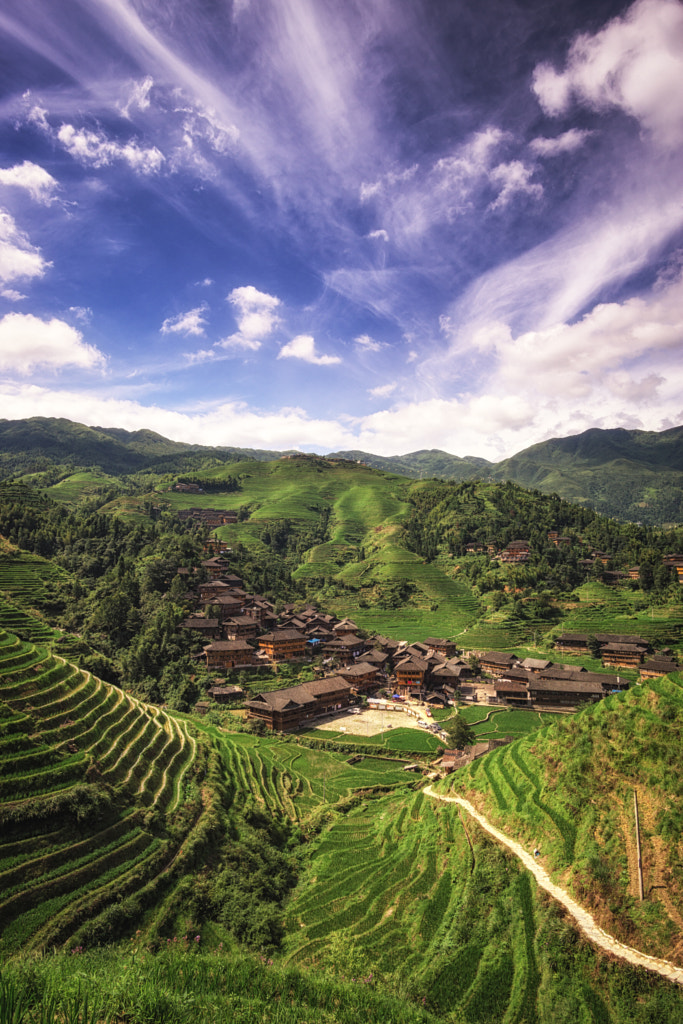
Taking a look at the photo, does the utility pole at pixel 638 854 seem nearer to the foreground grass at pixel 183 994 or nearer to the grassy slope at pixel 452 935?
the grassy slope at pixel 452 935

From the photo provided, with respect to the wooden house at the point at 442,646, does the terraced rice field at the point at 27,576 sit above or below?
above

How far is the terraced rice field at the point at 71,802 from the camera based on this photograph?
16172 mm

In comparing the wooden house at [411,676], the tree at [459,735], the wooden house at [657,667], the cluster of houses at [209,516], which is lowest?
the wooden house at [411,676]

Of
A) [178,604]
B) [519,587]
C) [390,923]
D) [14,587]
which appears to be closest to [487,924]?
[390,923]

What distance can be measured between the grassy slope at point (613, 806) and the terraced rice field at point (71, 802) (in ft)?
51.6

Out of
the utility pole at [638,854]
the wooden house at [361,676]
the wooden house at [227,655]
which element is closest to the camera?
the utility pole at [638,854]

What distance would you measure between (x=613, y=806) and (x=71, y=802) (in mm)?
20980

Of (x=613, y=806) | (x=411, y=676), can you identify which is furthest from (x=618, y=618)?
(x=613, y=806)

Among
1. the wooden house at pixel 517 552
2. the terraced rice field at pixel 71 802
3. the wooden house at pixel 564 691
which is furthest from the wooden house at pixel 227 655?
the wooden house at pixel 517 552

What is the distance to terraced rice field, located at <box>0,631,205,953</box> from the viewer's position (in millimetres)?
16172

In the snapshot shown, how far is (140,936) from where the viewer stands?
16.9m

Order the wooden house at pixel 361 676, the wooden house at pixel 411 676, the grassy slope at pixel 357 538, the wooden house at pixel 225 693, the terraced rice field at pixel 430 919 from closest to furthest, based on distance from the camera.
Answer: the terraced rice field at pixel 430 919 → the wooden house at pixel 225 693 → the wooden house at pixel 411 676 → the wooden house at pixel 361 676 → the grassy slope at pixel 357 538

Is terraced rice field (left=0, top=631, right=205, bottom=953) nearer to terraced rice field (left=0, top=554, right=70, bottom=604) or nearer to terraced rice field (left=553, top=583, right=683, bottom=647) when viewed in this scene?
terraced rice field (left=0, top=554, right=70, bottom=604)

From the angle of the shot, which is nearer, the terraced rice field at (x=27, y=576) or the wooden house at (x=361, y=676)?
the terraced rice field at (x=27, y=576)
